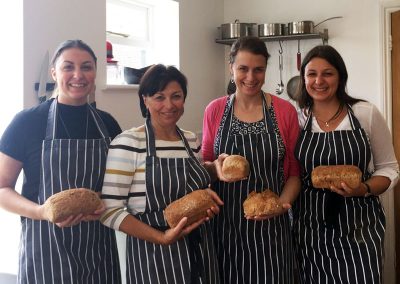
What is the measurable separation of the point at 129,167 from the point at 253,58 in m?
0.59

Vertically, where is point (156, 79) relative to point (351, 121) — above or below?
above

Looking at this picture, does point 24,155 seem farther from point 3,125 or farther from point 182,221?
point 3,125

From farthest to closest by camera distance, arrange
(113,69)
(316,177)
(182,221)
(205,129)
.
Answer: (113,69)
(205,129)
(316,177)
(182,221)

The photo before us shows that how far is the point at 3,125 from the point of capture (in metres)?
1.83

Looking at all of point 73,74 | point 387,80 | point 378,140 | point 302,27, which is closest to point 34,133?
point 73,74

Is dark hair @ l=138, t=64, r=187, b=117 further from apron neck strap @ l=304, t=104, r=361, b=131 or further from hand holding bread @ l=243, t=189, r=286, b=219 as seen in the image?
apron neck strap @ l=304, t=104, r=361, b=131

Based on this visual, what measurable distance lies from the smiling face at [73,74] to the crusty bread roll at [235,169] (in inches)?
19.8

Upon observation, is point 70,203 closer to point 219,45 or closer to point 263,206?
point 263,206

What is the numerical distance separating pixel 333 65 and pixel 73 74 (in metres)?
0.89

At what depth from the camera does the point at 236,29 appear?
3.23 m

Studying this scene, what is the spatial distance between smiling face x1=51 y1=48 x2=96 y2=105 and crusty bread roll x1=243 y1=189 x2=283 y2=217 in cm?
63

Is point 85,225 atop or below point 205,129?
below

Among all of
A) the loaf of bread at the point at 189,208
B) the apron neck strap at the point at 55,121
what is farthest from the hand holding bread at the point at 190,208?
the apron neck strap at the point at 55,121

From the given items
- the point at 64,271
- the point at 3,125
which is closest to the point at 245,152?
the point at 64,271
